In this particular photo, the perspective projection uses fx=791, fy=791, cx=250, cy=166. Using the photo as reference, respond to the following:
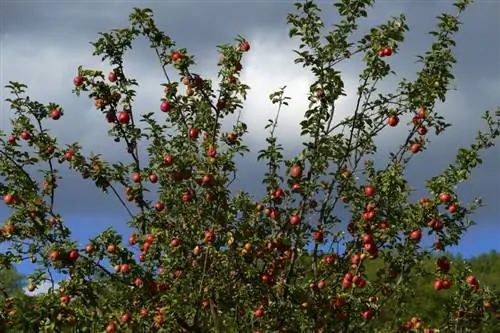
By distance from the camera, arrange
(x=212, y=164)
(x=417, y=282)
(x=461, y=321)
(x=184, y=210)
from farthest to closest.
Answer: (x=417, y=282)
(x=461, y=321)
(x=184, y=210)
(x=212, y=164)

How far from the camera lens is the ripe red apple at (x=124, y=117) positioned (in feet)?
31.3

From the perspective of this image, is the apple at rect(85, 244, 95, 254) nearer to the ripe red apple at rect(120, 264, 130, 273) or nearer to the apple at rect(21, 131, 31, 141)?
the ripe red apple at rect(120, 264, 130, 273)

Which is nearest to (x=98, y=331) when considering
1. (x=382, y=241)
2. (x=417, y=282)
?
(x=382, y=241)

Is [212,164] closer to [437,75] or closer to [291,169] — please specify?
[291,169]

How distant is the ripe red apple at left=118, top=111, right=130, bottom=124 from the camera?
9.55m

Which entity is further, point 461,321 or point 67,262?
point 461,321

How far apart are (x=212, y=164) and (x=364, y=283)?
226 centimetres

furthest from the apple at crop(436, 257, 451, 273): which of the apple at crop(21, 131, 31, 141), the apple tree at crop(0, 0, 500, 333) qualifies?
the apple at crop(21, 131, 31, 141)

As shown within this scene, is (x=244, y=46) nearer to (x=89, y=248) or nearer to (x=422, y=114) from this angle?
(x=422, y=114)

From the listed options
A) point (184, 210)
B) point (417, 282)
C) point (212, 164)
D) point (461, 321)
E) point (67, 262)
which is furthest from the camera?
point (417, 282)

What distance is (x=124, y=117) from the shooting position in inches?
376

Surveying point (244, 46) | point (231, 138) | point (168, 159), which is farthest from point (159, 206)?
point (244, 46)

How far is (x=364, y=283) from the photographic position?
29.9ft

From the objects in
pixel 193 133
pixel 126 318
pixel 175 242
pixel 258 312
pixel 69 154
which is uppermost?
pixel 193 133
